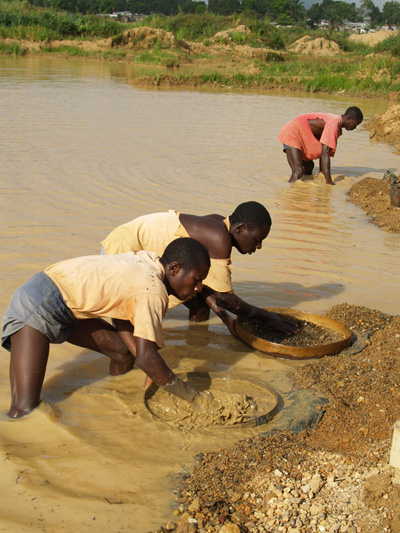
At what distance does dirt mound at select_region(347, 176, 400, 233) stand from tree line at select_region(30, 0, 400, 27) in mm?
45422

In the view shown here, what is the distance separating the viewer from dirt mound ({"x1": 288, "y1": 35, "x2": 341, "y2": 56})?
113ft

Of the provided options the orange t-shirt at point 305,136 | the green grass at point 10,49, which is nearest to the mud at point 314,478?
the orange t-shirt at point 305,136

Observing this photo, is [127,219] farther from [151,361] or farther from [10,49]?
[10,49]

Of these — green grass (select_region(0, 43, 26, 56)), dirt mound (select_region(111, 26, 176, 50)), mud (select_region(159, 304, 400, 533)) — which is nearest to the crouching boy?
mud (select_region(159, 304, 400, 533))

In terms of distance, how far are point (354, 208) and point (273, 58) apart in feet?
75.9

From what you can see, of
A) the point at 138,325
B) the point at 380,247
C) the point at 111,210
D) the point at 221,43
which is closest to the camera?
the point at 138,325

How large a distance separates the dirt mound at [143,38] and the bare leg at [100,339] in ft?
97.6

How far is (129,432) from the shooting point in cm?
289

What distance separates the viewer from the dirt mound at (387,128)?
1220cm

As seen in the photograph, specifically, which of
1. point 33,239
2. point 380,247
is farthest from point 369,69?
point 33,239

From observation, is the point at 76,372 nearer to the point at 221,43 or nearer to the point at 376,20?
the point at 221,43

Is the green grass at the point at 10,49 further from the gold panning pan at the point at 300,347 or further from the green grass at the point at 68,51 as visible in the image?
the gold panning pan at the point at 300,347

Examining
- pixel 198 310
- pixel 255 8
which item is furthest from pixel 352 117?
pixel 255 8

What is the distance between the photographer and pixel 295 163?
27.0 feet
